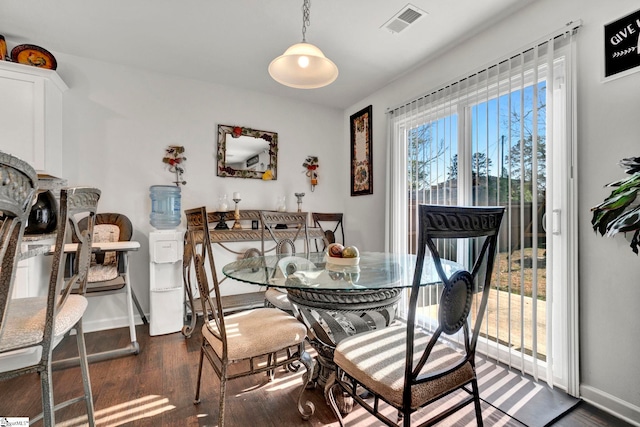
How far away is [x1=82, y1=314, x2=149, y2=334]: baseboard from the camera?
2.86 metres

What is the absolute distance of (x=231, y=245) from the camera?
11.6ft

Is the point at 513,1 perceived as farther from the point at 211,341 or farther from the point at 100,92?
the point at 100,92

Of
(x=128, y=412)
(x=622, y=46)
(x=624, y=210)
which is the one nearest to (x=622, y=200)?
(x=624, y=210)

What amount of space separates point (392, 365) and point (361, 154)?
10.3 ft

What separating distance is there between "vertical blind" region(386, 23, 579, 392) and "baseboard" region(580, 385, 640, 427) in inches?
6.8

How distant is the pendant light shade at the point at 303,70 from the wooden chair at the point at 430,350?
4.48 ft

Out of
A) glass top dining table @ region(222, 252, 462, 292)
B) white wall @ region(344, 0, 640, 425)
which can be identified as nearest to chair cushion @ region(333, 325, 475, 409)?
glass top dining table @ region(222, 252, 462, 292)

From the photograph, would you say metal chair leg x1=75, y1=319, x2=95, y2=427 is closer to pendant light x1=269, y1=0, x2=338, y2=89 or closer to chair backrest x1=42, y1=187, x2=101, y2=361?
chair backrest x1=42, y1=187, x2=101, y2=361

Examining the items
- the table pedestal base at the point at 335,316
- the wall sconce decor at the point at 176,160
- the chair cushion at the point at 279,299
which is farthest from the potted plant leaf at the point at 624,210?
the wall sconce decor at the point at 176,160

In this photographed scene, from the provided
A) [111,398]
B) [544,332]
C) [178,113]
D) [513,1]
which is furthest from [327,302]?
[178,113]

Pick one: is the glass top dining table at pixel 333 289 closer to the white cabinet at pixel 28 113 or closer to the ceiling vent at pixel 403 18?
the ceiling vent at pixel 403 18

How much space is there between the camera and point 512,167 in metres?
2.13

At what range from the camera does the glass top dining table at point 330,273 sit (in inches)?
57.3

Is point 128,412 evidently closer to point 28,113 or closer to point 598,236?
point 28,113
